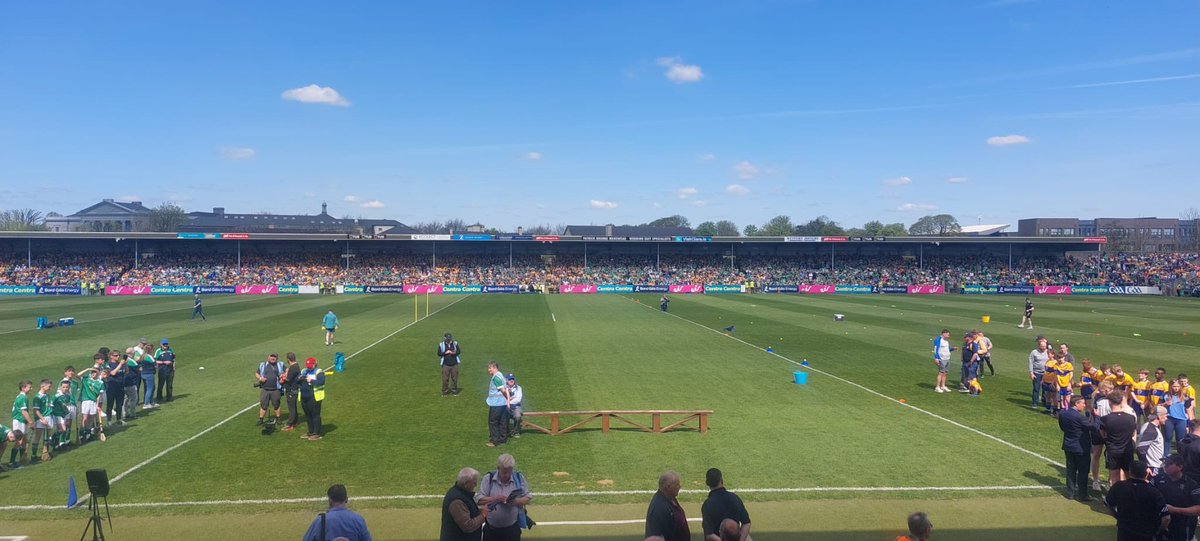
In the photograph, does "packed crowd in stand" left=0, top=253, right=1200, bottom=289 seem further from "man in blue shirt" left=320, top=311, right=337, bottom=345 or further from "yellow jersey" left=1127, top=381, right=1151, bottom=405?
"yellow jersey" left=1127, top=381, right=1151, bottom=405

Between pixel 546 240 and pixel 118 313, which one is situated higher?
pixel 546 240

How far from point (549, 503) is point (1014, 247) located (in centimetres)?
9506

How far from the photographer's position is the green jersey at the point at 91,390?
15.0 meters

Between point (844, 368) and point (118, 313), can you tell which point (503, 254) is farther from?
point (844, 368)

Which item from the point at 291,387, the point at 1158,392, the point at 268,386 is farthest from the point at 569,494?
the point at 1158,392

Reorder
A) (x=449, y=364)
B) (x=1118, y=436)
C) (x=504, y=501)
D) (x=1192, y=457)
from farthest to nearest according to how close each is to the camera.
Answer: (x=449, y=364), (x=1118, y=436), (x=1192, y=457), (x=504, y=501)

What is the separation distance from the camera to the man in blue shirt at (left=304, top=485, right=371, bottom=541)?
272 inches

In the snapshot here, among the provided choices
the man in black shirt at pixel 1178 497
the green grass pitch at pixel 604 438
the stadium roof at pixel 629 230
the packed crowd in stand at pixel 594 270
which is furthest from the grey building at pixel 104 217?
the man in black shirt at pixel 1178 497

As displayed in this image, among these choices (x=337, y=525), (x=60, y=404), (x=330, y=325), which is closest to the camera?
(x=337, y=525)

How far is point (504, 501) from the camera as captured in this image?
7824mm

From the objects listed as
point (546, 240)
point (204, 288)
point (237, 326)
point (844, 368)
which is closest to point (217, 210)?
point (204, 288)

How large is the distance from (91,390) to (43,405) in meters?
1.39

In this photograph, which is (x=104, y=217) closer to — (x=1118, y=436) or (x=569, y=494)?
(x=569, y=494)

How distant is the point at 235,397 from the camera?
19.6 m
